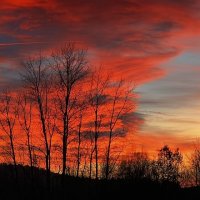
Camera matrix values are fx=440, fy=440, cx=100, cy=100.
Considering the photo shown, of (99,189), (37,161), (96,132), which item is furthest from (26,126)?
(99,189)

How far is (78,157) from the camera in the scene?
64.0 metres

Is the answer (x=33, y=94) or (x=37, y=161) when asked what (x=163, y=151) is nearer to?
(x=37, y=161)

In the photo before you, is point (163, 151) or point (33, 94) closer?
point (33, 94)

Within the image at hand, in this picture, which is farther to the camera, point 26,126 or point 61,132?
point 26,126

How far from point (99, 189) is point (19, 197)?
22.2 m

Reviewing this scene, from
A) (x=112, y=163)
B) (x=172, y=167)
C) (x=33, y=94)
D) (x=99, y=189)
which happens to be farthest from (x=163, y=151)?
(x=99, y=189)

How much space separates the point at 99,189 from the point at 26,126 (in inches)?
1319

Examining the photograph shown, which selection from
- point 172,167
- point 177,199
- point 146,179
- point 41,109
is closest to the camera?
point 177,199

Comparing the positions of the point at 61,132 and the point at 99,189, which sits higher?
the point at 61,132

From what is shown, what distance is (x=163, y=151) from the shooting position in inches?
4018

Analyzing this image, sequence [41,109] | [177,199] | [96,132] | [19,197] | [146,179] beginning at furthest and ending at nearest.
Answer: [96,132] → [41,109] → [19,197] → [146,179] → [177,199]

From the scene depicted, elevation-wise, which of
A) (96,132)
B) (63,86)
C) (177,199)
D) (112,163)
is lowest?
(177,199)

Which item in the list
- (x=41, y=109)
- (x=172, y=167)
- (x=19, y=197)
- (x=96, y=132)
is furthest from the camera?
(x=172, y=167)

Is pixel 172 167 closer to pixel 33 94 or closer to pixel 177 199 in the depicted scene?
pixel 33 94
